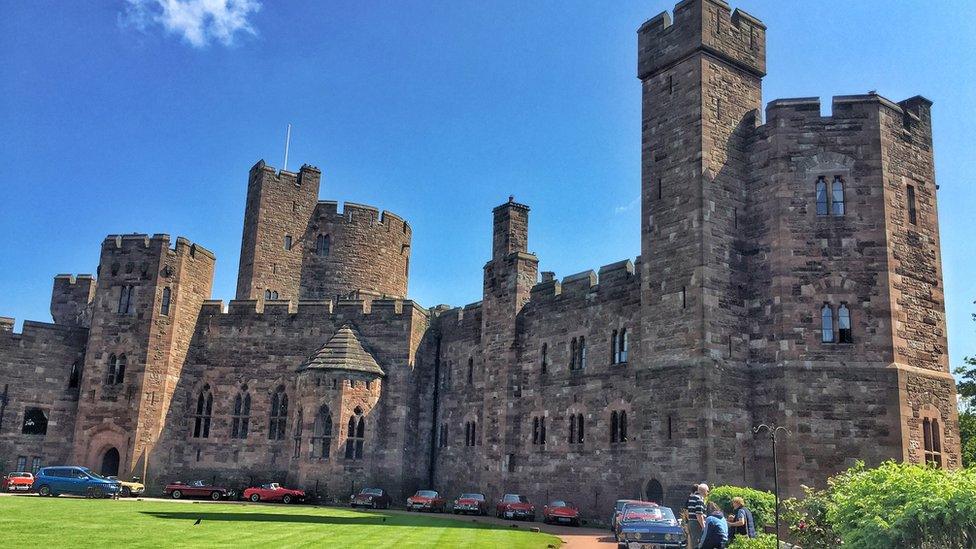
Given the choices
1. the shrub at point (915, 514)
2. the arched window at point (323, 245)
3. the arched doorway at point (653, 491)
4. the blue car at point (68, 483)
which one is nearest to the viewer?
the shrub at point (915, 514)

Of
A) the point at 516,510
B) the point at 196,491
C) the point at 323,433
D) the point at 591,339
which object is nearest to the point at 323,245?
the point at 323,433

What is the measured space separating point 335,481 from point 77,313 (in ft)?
A: 71.3

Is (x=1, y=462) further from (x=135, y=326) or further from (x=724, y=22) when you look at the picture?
(x=724, y=22)

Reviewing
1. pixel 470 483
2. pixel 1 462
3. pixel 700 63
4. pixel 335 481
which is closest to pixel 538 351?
pixel 470 483

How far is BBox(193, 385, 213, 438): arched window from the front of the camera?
41.8 meters

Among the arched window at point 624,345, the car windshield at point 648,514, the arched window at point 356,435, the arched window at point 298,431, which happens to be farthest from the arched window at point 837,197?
the arched window at point 298,431

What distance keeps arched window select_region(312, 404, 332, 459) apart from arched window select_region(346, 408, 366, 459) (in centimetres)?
88

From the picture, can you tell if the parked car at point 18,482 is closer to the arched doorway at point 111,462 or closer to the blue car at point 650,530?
the arched doorway at point 111,462

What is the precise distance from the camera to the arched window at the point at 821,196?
2777 cm

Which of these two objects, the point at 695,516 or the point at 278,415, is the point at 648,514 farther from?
the point at 278,415

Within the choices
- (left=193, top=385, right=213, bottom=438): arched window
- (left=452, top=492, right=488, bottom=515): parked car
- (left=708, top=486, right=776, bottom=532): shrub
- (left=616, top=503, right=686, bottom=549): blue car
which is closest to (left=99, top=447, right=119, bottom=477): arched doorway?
(left=193, top=385, right=213, bottom=438): arched window

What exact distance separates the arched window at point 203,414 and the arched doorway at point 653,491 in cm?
2318

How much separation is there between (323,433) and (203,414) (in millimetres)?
7015

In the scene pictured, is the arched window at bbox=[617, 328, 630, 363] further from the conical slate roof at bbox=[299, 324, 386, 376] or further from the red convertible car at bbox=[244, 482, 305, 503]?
the red convertible car at bbox=[244, 482, 305, 503]
